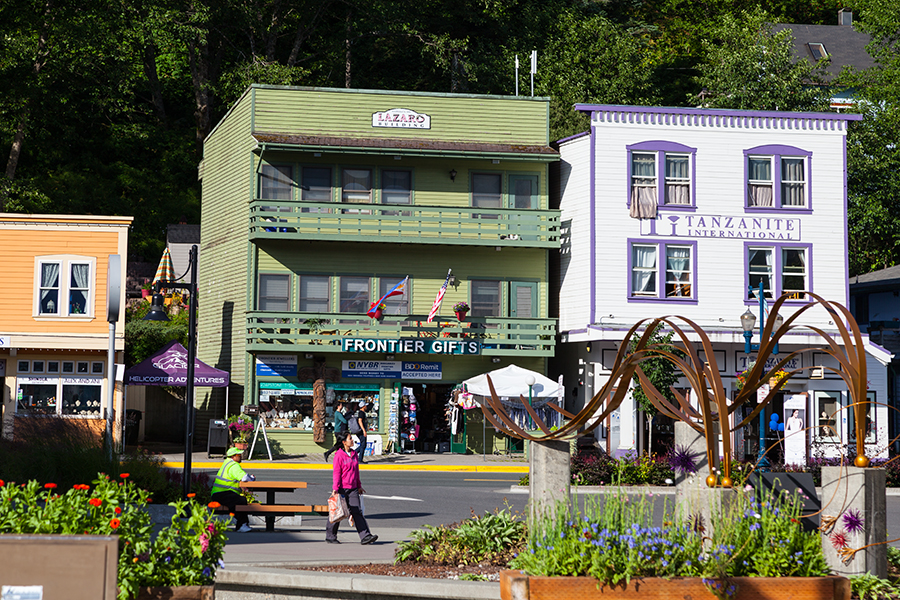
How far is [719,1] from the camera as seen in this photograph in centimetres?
5816

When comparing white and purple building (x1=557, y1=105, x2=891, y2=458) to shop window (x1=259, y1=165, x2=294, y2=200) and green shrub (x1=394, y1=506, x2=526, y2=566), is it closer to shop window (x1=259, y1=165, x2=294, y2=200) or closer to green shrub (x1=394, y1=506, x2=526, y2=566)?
shop window (x1=259, y1=165, x2=294, y2=200)

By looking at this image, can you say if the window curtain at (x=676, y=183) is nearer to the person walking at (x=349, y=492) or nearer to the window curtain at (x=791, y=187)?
the window curtain at (x=791, y=187)

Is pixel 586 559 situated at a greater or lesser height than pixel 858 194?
lesser

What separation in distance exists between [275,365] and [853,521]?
82.4 ft

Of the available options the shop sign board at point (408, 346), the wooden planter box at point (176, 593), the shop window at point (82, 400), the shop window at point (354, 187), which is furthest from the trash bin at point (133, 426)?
the wooden planter box at point (176, 593)

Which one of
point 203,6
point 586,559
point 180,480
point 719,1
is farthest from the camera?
point 719,1

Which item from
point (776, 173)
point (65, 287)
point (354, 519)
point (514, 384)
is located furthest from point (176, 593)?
point (776, 173)

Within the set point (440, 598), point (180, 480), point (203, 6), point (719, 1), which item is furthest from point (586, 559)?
point (719, 1)

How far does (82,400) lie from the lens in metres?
31.7

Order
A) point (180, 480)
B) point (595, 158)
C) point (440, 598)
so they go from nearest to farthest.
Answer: point (440, 598)
point (180, 480)
point (595, 158)

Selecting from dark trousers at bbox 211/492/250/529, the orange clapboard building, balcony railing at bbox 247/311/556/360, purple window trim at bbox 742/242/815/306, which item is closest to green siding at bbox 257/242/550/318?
balcony railing at bbox 247/311/556/360

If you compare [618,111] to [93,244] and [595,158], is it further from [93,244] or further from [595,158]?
[93,244]

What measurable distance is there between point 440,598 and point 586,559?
169 centimetres

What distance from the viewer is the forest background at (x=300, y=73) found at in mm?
42469
